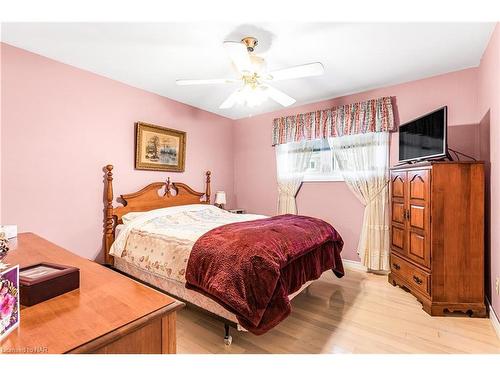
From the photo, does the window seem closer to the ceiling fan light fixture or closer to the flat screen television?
the flat screen television

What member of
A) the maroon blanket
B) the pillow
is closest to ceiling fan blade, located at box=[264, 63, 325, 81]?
the maroon blanket

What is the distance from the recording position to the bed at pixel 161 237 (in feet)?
6.70

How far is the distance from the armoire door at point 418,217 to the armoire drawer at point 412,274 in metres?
0.10

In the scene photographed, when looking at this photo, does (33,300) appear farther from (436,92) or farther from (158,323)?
(436,92)

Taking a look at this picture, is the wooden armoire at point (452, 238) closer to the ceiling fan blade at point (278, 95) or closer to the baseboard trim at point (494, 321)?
the baseboard trim at point (494, 321)

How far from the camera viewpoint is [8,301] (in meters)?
0.70

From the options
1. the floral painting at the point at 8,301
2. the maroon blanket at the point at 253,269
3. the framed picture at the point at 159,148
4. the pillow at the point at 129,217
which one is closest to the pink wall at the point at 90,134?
the framed picture at the point at 159,148

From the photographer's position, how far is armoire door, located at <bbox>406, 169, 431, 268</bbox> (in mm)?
2393

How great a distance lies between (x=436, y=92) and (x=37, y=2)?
387 cm

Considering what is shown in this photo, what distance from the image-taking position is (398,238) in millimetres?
2895

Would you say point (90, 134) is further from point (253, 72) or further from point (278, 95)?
point (278, 95)

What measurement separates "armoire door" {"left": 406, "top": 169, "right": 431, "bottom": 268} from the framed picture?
3097mm

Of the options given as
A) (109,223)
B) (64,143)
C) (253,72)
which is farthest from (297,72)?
(109,223)

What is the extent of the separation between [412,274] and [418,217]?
0.62 m
